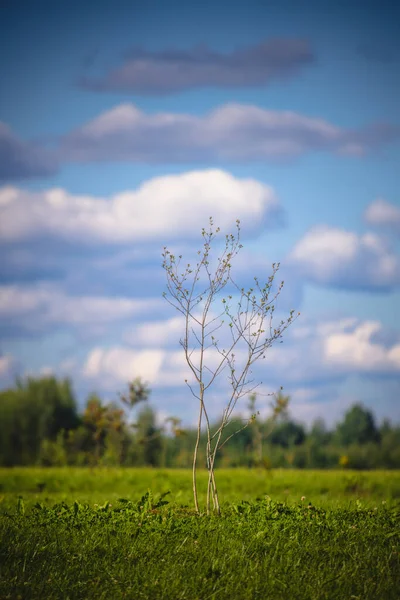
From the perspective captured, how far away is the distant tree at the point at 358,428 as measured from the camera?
36000 mm

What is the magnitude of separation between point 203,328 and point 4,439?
2417 cm

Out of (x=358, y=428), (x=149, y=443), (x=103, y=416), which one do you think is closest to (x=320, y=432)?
(x=358, y=428)

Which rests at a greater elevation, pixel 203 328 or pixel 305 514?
pixel 203 328

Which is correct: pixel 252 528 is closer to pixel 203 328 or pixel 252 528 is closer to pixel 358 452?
pixel 203 328

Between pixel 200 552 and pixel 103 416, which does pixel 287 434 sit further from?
pixel 200 552

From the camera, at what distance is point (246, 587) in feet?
17.5

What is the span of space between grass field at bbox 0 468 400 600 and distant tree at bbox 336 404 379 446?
1140 inches

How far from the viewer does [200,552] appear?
5879 millimetres

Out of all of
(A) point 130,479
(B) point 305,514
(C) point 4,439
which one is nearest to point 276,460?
(C) point 4,439

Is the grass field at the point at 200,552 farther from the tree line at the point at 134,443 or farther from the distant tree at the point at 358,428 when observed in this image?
the distant tree at the point at 358,428

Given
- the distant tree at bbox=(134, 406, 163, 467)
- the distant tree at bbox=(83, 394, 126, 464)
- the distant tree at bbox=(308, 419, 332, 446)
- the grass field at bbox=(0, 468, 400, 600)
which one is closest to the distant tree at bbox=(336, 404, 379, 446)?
the distant tree at bbox=(308, 419, 332, 446)

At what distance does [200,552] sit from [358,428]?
31768mm

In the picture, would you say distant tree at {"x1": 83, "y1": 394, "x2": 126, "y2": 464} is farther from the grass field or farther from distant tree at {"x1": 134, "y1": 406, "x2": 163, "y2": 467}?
the grass field

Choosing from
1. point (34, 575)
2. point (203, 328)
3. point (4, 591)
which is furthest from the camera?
point (203, 328)
